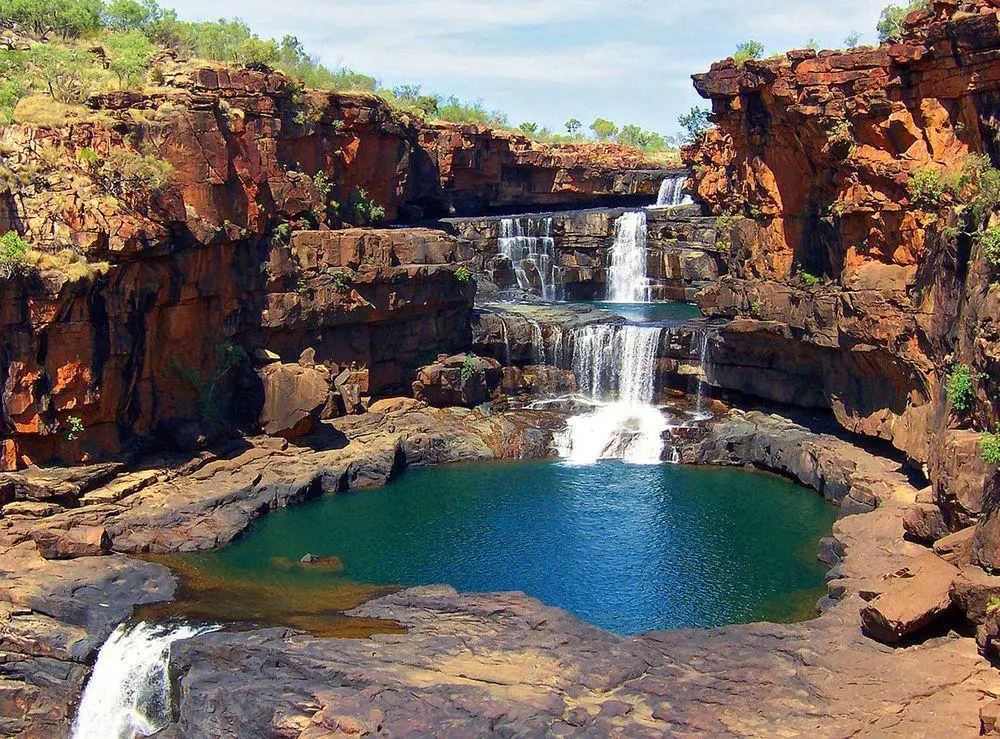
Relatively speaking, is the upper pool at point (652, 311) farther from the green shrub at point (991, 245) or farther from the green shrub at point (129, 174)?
the green shrub at point (129, 174)

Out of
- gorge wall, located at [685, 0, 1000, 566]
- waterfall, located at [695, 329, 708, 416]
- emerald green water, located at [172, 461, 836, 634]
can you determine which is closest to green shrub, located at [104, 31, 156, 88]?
emerald green water, located at [172, 461, 836, 634]

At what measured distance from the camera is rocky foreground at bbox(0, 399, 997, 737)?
1798cm

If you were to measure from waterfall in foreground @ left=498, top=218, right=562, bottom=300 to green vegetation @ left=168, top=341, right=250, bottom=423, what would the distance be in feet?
61.6

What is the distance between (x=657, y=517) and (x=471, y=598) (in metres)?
8.59

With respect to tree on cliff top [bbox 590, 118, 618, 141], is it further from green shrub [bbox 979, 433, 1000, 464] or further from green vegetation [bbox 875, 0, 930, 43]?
green shrub [bbox 979, 433, 1000, 464]

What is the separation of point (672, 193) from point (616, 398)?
21.8 meters

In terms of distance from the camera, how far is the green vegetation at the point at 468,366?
128 ft

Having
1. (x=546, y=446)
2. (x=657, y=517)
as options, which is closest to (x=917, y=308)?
(x=657, y=517)

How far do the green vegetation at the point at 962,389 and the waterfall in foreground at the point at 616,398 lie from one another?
12.7 m

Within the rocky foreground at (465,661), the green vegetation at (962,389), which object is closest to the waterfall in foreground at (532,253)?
the rocky foreground at (465,661)

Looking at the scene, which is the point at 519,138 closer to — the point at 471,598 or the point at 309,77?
the point at 309,77

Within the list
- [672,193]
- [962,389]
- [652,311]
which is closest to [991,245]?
[962,389]

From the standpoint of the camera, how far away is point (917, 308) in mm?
28875

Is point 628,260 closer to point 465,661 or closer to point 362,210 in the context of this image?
point 362,210
